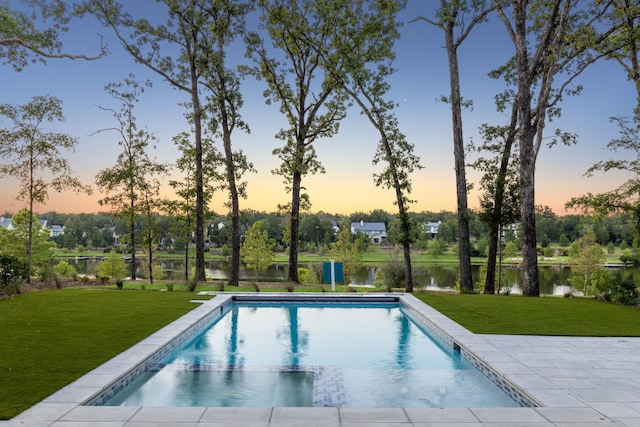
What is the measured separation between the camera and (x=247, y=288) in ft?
46.8

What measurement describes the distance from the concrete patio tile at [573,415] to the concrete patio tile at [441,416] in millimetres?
642

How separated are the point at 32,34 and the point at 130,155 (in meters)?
8.51

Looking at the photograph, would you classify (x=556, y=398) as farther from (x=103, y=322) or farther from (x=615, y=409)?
(x=103, y=322)

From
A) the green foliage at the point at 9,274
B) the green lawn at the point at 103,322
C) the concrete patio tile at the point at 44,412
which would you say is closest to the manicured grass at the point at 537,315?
the green lawn at the point at 103,322

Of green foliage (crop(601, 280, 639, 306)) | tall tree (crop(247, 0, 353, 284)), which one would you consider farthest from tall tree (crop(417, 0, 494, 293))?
green foliage (crop(601, 280, 639, 306))

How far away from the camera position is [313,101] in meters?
17.9

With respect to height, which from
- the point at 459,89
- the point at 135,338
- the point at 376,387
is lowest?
the point at 376,387

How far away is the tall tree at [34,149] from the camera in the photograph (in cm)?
1405

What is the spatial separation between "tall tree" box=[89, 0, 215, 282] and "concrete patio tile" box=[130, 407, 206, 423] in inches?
479

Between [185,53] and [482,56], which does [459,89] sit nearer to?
[482,56]

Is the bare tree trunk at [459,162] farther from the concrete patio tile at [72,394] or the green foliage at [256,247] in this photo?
the green foliage at [256,247]

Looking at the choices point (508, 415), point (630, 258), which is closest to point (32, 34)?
point (508, 415)

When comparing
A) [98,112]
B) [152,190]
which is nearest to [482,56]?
[152,190]

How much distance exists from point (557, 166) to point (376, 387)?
20.0m
